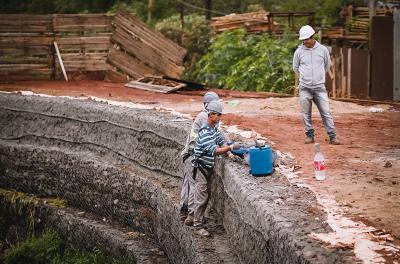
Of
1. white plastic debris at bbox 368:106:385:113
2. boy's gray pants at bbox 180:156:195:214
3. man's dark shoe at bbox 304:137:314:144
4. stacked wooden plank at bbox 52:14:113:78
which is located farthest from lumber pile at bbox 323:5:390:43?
boy's gray pants at bbox 180:156:195:214

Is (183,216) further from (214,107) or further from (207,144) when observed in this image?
(214,107)

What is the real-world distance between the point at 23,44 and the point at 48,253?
8568 mm

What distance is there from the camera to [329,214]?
6.50 metres

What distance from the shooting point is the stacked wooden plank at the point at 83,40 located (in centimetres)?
1939

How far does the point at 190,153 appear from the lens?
28.9 ft

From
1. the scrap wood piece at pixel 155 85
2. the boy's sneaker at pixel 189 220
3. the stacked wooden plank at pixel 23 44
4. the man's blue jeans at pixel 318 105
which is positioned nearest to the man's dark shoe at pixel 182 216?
the boy's sneaker at pixel 189 220

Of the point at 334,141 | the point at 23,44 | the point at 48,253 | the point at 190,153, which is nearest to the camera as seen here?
the point at 190,153

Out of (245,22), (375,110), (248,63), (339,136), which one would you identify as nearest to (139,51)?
(248,63)

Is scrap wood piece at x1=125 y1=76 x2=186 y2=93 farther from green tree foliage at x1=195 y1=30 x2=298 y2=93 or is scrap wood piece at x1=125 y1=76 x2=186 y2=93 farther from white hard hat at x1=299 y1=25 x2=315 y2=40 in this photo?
white hard hat at x1=299 y1=25 x2=315 y2=40

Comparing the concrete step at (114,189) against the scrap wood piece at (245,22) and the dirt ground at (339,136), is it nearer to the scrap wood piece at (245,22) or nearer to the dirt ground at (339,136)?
the dirt ground at (339,136)

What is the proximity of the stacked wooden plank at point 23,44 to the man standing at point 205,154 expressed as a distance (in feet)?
39.1

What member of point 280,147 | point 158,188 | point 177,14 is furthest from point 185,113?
point 177,14

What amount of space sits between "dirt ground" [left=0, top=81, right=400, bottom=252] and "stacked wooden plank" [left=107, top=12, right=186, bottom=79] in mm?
999

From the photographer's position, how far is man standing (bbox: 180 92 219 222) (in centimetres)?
844
